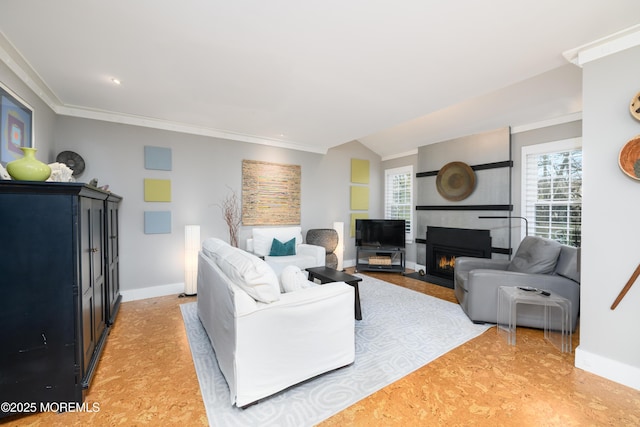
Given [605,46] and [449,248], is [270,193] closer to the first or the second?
[449,248]

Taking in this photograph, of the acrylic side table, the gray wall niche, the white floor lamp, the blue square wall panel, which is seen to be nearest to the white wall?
the acrylic side table

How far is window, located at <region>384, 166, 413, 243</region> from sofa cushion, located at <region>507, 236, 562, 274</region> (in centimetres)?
252

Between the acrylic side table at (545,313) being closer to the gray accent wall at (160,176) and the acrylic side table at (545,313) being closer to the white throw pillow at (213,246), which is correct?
the white throw pillow at (213,246)

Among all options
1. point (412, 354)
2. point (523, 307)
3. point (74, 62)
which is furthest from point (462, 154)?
point (74, 62)

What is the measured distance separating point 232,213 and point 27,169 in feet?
9.58

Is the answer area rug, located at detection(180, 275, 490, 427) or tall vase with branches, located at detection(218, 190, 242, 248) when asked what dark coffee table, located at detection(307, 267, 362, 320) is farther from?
tall vase with branches, located at detection(218, 190, 242, 248)

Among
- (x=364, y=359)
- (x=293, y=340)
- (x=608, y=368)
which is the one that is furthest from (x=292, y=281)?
(x=608, y=368)

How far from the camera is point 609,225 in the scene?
2.00 meters

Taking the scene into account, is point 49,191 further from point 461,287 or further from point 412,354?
point 461,287

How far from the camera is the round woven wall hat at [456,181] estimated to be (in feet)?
14.8

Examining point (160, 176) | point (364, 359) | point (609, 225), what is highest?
point (160, 176)

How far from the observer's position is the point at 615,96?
1.96m

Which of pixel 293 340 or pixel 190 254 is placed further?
pixel 190 254

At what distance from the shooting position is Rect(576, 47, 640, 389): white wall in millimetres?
1902
